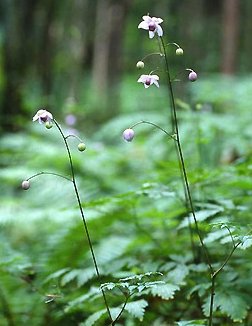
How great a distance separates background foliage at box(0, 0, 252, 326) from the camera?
200cm

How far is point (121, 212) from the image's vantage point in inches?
107

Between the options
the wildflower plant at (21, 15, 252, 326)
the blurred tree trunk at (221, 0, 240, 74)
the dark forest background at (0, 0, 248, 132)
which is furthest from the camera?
the blurred tree trunk at (221, 0, 240, 74)

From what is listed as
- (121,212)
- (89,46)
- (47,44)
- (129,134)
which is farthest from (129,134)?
(89,46)

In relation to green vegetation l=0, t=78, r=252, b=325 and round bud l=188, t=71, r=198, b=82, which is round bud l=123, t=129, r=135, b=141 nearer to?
round bud l=188, t=71, r=198, b=82

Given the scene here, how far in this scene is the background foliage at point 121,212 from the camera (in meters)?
2.00

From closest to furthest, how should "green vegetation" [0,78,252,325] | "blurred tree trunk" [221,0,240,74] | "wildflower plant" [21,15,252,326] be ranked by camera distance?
Answer: "wildflower plant" [21,15,252,326]
"green vegetation" [0,78,252,325]
"blurred tree trunk" [221,0,240,74]

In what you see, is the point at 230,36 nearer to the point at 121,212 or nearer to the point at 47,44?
the point at 47,44

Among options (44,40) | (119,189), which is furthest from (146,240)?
(44,40)

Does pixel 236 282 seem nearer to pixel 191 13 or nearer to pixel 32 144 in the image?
pixel 32 144

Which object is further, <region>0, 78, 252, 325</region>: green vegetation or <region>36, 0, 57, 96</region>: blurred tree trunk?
<region>36, 0, 57, 96</region>: blurred tree trunk

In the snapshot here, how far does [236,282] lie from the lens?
195 cm

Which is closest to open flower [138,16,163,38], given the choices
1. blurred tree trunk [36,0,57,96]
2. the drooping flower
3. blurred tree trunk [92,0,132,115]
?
the drooping flower

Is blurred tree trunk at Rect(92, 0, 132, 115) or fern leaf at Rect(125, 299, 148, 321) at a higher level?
blurred tree trunk at Rect(92, 0, 132, 115)

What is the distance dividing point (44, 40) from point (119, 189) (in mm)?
4476
